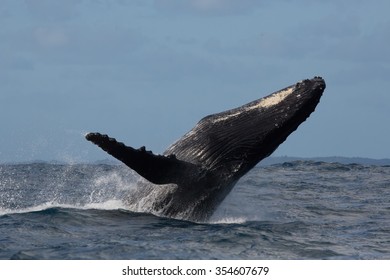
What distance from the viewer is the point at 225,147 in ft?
40.6

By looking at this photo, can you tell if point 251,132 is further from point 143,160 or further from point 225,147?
point 143,160

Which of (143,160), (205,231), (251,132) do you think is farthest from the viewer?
(251,132)

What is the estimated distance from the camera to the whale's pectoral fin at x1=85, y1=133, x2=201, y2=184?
10898 mm

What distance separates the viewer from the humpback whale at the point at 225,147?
12.1m

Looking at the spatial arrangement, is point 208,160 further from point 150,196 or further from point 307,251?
point 307,251

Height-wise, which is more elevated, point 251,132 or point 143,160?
point 251,132

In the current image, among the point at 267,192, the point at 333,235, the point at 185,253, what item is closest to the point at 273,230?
the point at 333,235

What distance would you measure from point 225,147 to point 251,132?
51cm

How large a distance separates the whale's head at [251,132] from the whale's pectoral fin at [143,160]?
0.86 meters

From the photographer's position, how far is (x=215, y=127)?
41.2 ft

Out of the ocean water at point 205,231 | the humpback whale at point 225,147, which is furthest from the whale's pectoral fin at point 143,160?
the ocean water at point 205,231

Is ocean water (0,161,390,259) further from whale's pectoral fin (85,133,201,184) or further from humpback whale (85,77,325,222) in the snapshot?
whale's pectoral fin (85,133,201,184)

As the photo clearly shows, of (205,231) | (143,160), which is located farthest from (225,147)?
(143,160)
